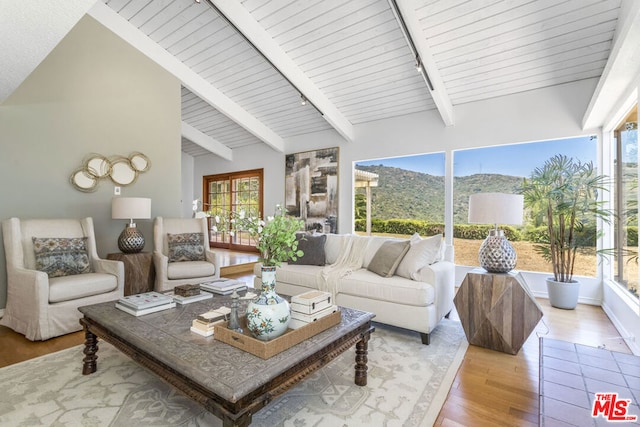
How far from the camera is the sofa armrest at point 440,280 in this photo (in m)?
2.61

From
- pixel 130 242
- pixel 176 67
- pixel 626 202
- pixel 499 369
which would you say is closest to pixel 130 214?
pixel 130 242

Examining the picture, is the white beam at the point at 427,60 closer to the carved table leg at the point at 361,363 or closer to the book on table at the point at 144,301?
the carved table leg at the point at 361,363

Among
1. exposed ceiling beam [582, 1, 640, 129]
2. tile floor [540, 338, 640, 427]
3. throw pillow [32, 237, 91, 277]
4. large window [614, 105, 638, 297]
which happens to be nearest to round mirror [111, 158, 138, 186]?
throw pillow [32, 237, 91, 277]

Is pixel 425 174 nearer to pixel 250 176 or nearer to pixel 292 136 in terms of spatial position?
pixel 292 136

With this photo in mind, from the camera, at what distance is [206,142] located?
7.13 metres

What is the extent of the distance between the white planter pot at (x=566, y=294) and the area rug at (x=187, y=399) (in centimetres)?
197

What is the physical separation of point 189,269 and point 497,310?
10.6 feet

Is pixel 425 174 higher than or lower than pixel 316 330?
higher

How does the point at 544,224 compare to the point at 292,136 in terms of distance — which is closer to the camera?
the point at 544,224

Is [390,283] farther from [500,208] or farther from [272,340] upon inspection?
[272,340]

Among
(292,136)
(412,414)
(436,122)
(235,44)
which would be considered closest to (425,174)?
(436,122)

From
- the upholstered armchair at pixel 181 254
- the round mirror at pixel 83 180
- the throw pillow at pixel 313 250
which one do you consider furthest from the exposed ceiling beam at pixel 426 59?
the round mirror at pixel 83 180

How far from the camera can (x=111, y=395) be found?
1774 millimetres

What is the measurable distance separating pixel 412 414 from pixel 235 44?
456cm
